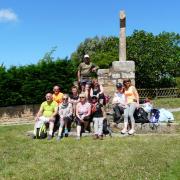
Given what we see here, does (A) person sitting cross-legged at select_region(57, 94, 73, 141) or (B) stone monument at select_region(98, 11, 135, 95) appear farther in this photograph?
(B) stone monument at select_region(98, 11, 135, 95)

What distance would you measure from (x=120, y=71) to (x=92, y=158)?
6.03m

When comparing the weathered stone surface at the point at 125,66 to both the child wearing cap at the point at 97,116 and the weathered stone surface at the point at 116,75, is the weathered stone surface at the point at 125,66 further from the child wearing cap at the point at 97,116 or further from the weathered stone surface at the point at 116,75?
the child wearing cap at the point at 97,116

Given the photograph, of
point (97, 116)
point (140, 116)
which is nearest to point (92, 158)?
point (97, 116)

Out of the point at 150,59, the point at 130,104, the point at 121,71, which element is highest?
the point at 150,59

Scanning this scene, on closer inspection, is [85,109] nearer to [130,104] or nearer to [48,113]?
[48,113]

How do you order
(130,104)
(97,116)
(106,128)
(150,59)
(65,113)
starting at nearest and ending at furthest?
1. (97,116)
2. (65,113)
3. (106,128)
4. (130,104)
5. (150,59)

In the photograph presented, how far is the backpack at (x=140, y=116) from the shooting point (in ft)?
38.5

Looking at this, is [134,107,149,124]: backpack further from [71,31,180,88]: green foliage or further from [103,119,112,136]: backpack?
[71,31,180,88]: green foliage

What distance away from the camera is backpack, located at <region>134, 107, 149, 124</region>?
11750 millimetres

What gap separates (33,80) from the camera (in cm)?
1859

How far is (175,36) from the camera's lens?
40.9 meters

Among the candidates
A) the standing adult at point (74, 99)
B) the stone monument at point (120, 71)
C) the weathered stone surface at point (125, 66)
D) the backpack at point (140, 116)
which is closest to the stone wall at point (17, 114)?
the stone monument at point (120, 71)

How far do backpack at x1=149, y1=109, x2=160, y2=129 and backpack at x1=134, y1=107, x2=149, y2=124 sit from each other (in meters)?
0.13

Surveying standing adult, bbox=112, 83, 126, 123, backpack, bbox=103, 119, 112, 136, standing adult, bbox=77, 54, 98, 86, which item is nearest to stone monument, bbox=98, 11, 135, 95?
standing adult, bbox=77, 54, 98, 86
